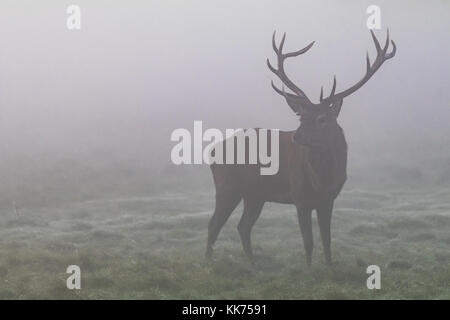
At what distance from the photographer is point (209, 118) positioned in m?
44.6

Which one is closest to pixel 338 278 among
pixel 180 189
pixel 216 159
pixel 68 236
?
pixel 216 159

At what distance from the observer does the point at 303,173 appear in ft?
40.9

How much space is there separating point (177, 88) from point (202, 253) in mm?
37962

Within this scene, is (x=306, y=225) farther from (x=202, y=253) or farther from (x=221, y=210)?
(x=202, y=253)

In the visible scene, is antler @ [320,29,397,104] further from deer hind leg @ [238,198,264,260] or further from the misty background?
the misty background

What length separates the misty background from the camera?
1168 inches

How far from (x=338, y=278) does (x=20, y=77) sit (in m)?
43.9

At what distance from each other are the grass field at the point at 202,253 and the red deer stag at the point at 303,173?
794 mm

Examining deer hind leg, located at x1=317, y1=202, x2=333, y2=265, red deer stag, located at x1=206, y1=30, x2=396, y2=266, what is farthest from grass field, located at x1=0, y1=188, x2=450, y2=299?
red deer stag, located at x1=206, y1=30, x2=396, y2=266

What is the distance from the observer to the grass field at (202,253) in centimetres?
1097

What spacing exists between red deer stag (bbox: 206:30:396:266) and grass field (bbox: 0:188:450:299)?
794 mm

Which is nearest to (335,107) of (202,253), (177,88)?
(202,253)

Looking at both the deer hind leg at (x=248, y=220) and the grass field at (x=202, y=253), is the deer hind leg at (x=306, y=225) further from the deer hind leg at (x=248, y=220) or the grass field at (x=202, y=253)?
the deer hind leg at (x=248, y=220)

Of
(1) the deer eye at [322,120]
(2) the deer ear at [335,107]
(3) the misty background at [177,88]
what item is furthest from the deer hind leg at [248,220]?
(3) the misty background at [177,88]
